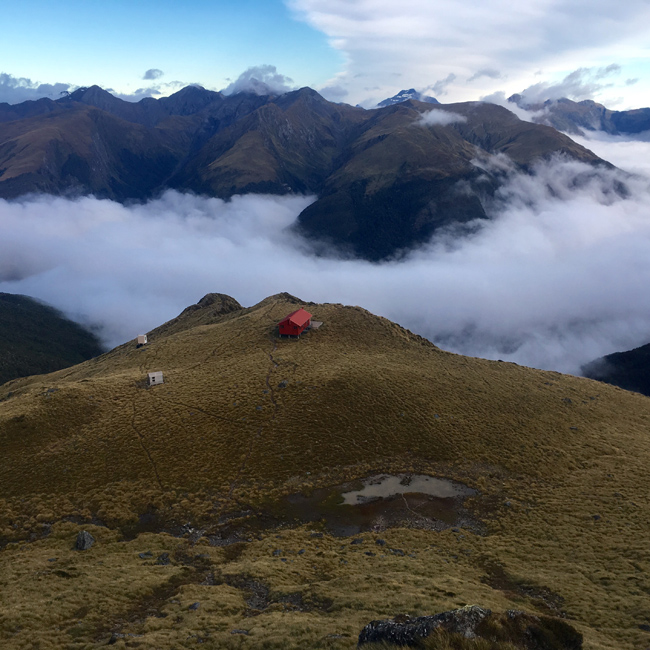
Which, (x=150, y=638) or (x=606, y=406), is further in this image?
(x=606, y=406)

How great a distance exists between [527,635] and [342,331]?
216ft

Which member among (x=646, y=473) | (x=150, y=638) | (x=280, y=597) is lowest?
(x=646, y=473)

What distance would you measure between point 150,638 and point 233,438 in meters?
27.4

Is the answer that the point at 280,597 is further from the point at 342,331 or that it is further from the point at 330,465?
the point at 342,331

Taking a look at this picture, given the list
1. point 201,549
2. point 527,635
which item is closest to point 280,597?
point 201,549

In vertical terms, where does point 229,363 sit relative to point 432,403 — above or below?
above

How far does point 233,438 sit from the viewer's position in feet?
155

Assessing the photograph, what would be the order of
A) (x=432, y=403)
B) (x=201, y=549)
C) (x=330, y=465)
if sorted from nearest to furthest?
1. (x=201, y=549)
2. (x=330, y=465)
3. (x=432, y=403)

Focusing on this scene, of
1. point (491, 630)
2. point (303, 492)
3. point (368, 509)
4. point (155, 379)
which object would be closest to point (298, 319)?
point (155, 379)

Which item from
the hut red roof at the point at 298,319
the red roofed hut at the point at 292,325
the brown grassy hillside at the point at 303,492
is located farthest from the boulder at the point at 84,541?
the hut red roof at the point at 298,319

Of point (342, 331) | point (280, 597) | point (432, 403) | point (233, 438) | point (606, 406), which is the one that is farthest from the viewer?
point (342, 331)

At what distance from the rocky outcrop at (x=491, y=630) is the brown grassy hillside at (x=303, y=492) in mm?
4538

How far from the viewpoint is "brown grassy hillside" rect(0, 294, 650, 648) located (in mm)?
22984

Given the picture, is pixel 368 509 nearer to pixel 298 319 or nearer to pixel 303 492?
pixel 303 492
